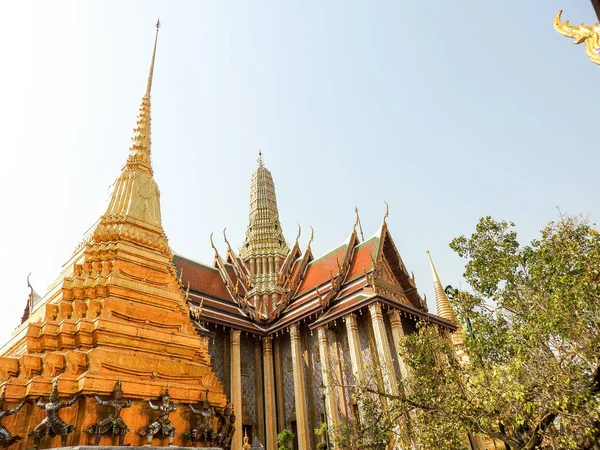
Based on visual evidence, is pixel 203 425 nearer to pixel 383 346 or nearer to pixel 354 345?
pixel 383 346

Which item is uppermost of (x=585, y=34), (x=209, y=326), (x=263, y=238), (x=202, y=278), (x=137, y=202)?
(x=263, y=238)

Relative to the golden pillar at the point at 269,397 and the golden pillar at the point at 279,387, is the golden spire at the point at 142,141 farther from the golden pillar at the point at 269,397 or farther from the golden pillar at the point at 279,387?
the golden pillar at the point at 279,387

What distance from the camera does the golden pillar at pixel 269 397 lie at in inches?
600

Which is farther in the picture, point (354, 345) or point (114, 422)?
point (354, 345)

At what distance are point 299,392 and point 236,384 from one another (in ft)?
7.79

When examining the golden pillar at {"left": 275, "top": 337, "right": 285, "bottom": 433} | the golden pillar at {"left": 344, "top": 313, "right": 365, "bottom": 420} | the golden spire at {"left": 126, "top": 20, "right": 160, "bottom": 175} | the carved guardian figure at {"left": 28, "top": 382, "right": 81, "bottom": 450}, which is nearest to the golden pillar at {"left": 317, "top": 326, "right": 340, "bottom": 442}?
the golden pillar at {"left": 344, "top": 313, "right": 365, "bottom": 420}

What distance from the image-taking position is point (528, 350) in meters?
5.69

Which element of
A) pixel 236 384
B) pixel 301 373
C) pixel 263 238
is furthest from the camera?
pixel 263 238

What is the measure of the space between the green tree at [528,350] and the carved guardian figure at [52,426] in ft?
18.0

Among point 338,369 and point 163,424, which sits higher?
point 338,369

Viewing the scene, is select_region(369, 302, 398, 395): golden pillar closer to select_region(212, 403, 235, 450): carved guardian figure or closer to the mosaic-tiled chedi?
select_region(212, 403, 235, 450): carved guardian figure

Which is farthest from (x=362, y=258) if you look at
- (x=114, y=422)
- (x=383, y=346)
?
(x=114, y=422)

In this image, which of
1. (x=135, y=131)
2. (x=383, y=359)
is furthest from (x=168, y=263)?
(x=383, y=359)

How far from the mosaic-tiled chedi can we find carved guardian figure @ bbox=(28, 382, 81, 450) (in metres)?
0.15
